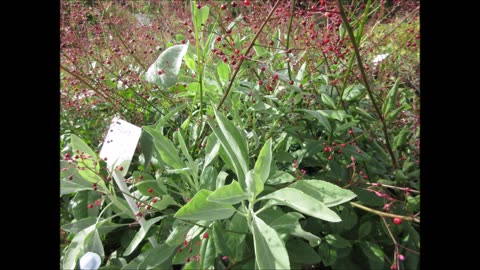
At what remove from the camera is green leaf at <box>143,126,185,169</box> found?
2.79ft

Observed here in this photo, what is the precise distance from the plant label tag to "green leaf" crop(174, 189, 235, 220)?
0.23 meters

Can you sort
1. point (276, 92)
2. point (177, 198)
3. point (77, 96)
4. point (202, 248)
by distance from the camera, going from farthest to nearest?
point (77, 96) < point (276, 92) < point (177, 198) < point (202, 248)

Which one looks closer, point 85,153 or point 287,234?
point 287,234

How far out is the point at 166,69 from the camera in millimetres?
751

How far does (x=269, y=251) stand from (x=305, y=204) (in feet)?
0.32

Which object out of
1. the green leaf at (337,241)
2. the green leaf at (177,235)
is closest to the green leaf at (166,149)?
the green leaf at (177,235)

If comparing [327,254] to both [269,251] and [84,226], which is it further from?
[84,226]

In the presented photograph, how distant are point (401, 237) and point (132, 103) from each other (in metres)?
0.86

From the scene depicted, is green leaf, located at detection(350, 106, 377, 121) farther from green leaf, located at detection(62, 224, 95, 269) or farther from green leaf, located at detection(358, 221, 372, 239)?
green leaf, located at detection(62, 224, 95, 269)

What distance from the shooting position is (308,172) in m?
1.16

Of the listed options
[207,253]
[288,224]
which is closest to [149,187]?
[207,253]
